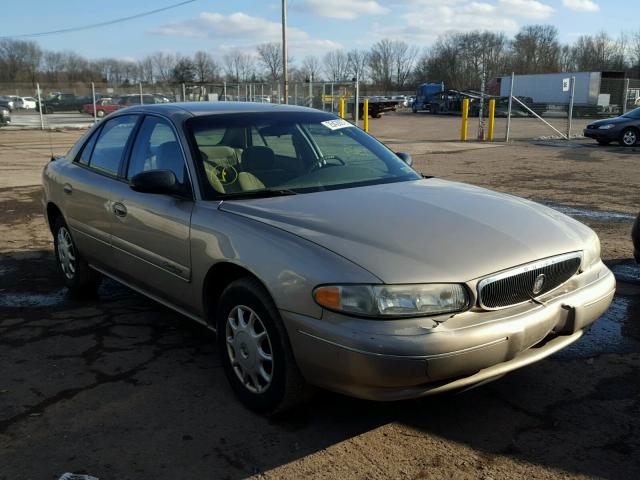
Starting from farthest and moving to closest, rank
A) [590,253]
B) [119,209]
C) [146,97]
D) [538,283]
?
[146,97]
[119,209]
[590,253]
[538,283]

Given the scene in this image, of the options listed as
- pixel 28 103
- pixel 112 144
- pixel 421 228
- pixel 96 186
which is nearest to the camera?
pixel 421 228

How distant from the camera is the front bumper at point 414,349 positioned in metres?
2.52

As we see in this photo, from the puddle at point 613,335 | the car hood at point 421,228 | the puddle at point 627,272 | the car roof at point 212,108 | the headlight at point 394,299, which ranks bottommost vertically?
the puddle at point 613,335

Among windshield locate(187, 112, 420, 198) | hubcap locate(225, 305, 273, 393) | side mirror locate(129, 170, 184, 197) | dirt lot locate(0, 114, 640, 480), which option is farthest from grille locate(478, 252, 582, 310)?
side mirror locate(129, 170, 184, 197)

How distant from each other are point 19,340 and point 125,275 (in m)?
0.86

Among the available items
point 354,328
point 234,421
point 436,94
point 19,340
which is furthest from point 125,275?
point 436,94

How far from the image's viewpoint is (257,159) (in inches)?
153

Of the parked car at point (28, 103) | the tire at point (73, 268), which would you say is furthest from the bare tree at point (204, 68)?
the tire at point (73, 268)

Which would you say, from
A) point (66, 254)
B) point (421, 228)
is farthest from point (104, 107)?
point (421, 228)

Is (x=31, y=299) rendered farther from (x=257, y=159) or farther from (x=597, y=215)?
(x=597, y=215)

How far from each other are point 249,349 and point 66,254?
2828mm

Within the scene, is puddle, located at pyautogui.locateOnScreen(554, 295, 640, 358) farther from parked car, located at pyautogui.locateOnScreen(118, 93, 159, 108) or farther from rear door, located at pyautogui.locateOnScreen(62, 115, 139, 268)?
parked car, located at pyautogui.locateOnScreen(118, 93, 159, 108)

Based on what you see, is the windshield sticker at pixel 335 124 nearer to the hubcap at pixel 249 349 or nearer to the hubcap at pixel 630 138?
the hubcap at pixel 249 349

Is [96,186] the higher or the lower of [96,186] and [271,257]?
the higher
